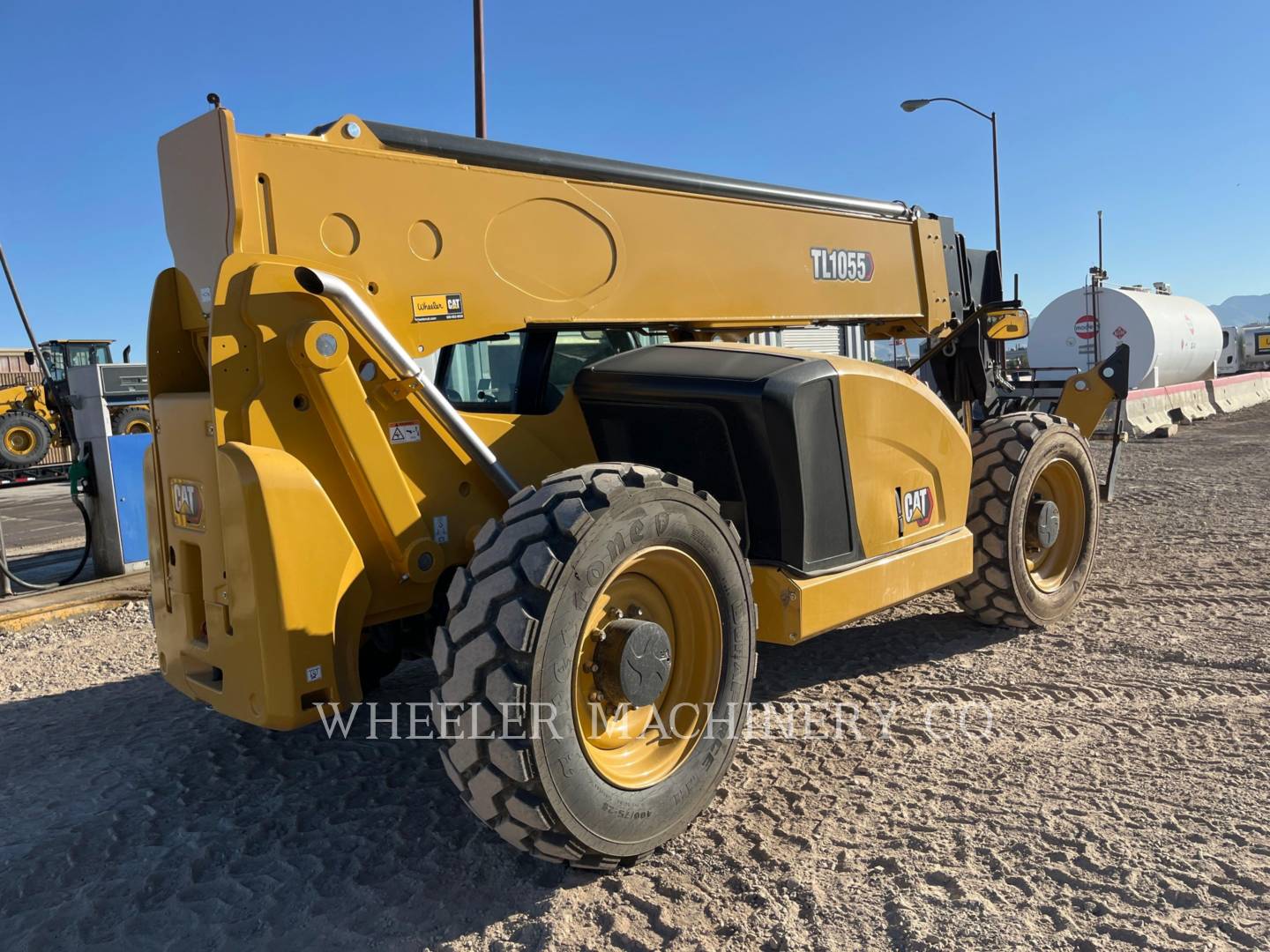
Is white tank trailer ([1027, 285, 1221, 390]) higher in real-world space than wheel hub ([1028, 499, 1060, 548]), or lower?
higher

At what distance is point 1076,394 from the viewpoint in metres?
7.22

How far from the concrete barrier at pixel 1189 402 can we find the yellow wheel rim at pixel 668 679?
19810 millimetres

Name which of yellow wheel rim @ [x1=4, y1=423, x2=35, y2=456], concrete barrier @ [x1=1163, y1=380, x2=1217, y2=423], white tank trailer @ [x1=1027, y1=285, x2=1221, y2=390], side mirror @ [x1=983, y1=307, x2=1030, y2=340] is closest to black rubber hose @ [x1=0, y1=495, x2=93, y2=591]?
side mirror @ [x1=983, y1=307, x2=1030, y2=340]

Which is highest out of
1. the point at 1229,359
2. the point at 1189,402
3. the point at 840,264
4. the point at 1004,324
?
the point at 840,264

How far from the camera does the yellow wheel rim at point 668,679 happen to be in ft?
11.0

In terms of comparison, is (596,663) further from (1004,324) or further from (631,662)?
(1004,324)

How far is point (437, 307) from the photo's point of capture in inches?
148

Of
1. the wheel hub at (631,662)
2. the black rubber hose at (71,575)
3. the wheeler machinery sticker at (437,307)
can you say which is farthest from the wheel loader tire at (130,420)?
the wheel hub at (631,662)

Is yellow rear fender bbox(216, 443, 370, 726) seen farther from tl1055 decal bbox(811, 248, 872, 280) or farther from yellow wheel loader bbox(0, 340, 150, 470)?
yellow wheel loader bbox(0, 340, 150, 470)

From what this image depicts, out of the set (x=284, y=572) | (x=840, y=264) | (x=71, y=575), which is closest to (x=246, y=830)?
(x=284, y=572)

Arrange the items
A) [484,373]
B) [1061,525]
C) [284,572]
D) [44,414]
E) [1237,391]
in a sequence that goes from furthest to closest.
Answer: [1237,391], [44,414], [1061,525], [484,373], [284,572]

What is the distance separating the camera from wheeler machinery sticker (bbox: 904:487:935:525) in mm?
4660

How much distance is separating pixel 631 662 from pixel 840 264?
10.5ft

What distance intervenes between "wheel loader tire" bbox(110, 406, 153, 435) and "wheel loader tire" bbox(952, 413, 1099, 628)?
16.0 metres
